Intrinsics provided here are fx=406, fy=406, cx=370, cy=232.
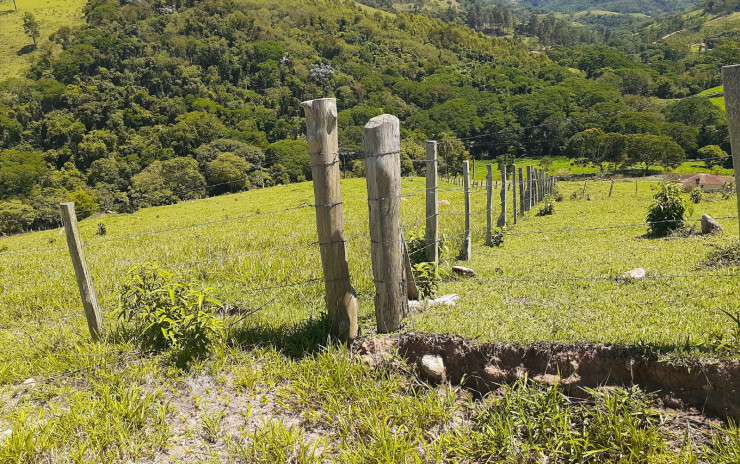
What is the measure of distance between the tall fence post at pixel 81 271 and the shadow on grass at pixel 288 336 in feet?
4.92

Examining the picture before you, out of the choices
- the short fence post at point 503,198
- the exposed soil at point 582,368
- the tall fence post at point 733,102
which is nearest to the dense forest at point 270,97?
the short fence post at point 503,198

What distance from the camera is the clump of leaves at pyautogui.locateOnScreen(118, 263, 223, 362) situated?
4.30 metres

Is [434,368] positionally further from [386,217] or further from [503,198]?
[503,198]

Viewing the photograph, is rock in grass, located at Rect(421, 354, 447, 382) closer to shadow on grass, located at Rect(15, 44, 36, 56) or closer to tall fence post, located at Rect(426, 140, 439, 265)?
tall fence post, located at Rect(426, 140, 439, 265)

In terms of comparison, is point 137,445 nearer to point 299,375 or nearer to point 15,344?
point 299,375

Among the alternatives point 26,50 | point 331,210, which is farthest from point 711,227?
point 26,50

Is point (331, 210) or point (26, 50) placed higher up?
point (26, 50)

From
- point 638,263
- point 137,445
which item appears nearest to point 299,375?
point 137,445

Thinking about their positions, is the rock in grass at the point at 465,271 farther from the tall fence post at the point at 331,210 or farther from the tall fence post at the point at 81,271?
the tall fence post at the point at 81,271

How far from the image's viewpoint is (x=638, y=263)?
7.00 m

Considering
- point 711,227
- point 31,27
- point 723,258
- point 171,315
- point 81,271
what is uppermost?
point 31,27

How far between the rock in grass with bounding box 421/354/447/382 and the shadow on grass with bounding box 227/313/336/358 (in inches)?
40.5

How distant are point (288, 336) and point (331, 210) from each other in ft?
5.22

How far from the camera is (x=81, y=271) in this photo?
14.8ft
